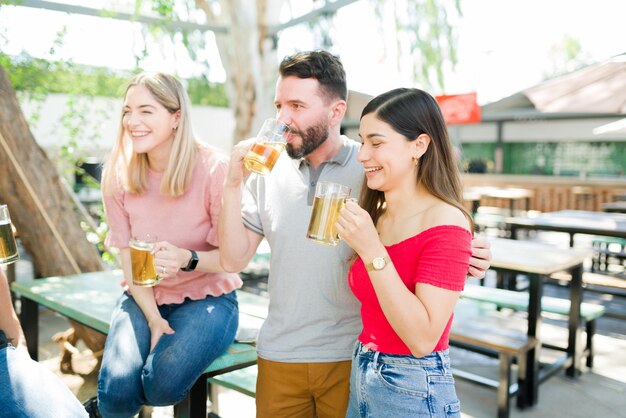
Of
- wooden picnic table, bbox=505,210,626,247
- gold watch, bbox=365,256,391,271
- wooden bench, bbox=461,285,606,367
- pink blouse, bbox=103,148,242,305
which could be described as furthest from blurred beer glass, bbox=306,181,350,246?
wooden picnic table, bbox=505,210,626,247

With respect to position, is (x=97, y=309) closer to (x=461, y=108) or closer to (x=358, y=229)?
(x=358, y=229)

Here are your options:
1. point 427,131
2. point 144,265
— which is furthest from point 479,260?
point 144,265

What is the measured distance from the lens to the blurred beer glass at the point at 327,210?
1.56 meters

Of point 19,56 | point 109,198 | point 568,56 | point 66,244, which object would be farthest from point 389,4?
point 568,56

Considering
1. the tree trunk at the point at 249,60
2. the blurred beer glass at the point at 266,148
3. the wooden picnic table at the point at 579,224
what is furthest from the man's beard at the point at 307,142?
the tree trunk at the point at 249,60

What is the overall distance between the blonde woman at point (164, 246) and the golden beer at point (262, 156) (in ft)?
1.45

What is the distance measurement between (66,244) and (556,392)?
12.4 ft

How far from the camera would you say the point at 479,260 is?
166 centimetres

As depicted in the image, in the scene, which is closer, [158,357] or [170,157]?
[158,357]

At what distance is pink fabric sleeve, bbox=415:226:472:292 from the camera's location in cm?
136

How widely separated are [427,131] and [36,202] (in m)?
3.40

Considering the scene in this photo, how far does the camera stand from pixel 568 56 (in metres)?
46.8

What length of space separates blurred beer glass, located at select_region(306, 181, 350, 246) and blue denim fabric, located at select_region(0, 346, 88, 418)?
34.4 inches

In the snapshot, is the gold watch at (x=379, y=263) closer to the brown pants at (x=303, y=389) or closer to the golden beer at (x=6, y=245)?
the brown pants at (x=303, y=389)
